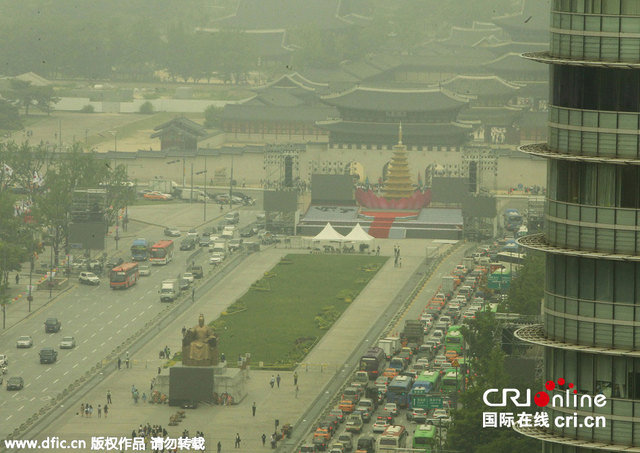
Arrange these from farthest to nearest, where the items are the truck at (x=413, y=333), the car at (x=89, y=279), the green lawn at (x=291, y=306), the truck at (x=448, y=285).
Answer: the car at (x=89, y=279), the truck at (x=448, y=285), the truck at (x=413, y=333), the green lawn at (x=291, y=306)

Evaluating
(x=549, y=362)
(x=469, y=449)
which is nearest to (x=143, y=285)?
(x=469, y=449)

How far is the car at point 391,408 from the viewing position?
395ft

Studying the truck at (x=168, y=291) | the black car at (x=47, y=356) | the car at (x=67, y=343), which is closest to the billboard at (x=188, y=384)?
the black car at (x=47, y=356)

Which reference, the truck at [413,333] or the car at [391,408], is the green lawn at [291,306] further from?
the car at [391,408]

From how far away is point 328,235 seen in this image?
633 feet

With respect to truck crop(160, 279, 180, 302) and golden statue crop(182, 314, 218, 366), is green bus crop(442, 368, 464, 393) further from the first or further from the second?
truck crop(160, 279, 180, 302)

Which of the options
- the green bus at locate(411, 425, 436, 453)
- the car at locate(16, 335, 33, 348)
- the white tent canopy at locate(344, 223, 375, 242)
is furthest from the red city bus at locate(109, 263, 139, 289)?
the green bus at locate(411, 425, 436, 453)

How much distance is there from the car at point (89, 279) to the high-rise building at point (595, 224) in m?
124

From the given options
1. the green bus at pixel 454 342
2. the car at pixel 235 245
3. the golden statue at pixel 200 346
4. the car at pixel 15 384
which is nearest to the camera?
the golden statue at pixel 200 346

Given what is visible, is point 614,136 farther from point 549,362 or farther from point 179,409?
point 179,409

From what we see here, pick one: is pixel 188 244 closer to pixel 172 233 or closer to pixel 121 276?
pixel 172 233

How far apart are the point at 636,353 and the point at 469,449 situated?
54.3m

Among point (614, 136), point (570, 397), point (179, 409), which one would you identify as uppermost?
point (614, 136)

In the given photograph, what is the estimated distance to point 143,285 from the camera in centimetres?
17000
